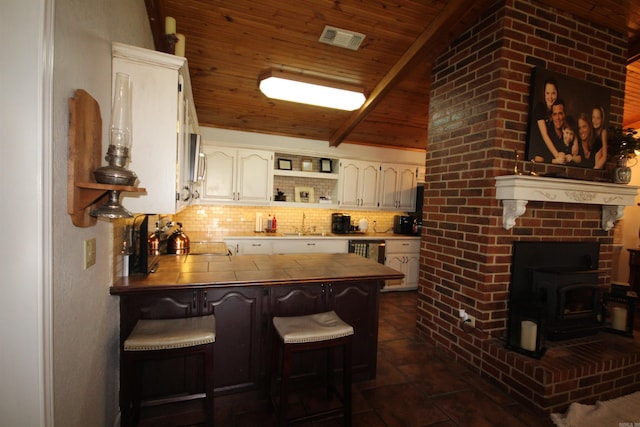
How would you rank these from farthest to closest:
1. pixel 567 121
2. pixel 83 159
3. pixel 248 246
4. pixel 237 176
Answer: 1. pixel 237 176
2. pixel 248 246
3. pixel 567 121
4. pixel 83 159

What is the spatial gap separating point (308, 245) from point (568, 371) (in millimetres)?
3040

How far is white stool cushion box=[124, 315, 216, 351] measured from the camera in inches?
56.0

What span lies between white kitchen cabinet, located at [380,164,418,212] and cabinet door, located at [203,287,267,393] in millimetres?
3362

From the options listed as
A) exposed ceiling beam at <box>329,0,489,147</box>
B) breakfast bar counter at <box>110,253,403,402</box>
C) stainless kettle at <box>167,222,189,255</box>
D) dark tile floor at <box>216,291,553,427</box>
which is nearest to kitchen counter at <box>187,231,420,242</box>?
stainless kettle at <box>167,222,189,255</box>

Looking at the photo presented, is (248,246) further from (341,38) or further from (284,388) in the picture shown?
(341,38)

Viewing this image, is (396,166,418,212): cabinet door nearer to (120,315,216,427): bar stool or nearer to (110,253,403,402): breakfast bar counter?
(110,253,403,402): breakfast bar counter

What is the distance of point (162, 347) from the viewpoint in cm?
144

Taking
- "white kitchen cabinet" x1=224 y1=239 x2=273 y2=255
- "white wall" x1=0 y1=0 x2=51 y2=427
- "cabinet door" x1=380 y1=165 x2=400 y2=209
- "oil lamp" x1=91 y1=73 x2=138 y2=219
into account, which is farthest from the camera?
"cabinet door" x1=380 y1=165 x2=400 y2=209

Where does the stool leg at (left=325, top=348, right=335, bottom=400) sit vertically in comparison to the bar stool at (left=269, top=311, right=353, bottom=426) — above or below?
below

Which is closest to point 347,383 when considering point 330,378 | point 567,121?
point 330,378

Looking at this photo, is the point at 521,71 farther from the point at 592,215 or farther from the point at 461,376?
the point at 461,376

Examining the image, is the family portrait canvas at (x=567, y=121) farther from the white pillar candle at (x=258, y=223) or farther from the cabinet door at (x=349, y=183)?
the white pillar candle at (x=258, y=223)

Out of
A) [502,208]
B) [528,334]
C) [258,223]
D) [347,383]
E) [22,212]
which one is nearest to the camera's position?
[22,212]

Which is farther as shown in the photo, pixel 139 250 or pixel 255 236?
pixel 255 236
